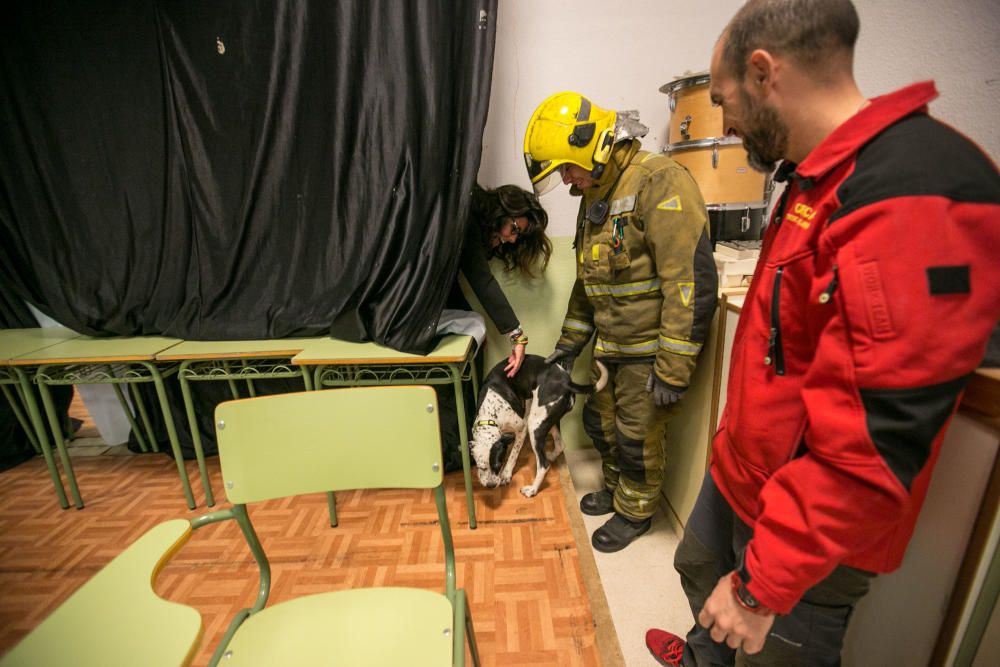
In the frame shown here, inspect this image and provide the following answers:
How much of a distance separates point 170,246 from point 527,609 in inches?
81.9

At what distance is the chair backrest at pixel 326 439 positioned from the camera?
0.97m

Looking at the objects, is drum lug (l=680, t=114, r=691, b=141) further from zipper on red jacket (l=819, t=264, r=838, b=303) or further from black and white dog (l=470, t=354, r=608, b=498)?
zipper on red jacket (l=819, t=264, r=838, b=303)

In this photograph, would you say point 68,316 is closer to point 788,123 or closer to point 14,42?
point 14,42

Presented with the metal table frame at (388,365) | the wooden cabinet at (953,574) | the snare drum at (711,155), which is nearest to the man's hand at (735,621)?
the wooden cabinet at (953,574)

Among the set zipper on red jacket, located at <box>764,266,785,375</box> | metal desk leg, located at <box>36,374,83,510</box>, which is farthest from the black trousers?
metal desk leg, located at <box>36,374,83,510</box>

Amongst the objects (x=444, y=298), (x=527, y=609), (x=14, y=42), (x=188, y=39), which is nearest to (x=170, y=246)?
(x=188, y=39)

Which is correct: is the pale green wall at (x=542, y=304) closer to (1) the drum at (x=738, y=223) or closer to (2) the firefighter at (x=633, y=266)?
(2) the firefighter at (x=633, y=266)

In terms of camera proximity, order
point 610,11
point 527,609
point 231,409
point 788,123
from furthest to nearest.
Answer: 1. point 610,11
2. point 527,609
3. point 231,409
4. point 788,123

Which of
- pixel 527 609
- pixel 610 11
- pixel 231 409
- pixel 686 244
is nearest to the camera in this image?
pixel 231 409

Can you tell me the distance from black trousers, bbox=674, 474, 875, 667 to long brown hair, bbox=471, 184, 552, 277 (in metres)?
1.27

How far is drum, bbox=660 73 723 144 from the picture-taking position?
5.03 ft

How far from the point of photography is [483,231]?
1.97 metres

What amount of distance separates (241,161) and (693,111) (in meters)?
1.78

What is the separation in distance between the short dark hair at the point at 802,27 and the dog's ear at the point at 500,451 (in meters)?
1.58
